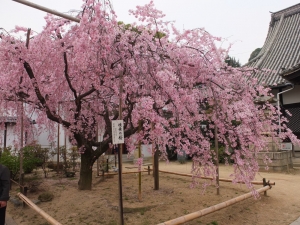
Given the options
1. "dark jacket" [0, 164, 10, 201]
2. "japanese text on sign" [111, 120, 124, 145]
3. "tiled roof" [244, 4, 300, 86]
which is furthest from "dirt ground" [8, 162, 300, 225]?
"tiled roof" [244, 4, 300, 86]

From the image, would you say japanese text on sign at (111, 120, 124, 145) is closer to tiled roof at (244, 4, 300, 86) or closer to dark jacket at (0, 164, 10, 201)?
dark jacket at (0, 164, 10, 201)

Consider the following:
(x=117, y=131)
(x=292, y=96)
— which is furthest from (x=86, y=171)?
(x=292, y=96)

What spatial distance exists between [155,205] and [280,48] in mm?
13660

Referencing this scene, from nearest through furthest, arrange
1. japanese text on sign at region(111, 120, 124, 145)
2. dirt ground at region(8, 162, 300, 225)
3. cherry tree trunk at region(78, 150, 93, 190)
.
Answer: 1. japanese text on sign at region(111, 120, 124, 145)
2. dirt ground at region(8, 162, 300, 225)
3. cherry tree trunk at region(78, 150, 93, 190)

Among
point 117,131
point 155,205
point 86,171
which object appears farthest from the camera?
point 86,171

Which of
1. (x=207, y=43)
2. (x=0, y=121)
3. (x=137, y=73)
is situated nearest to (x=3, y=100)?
(x=0, y=121)

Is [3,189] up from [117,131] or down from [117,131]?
down

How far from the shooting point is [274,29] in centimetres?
1817

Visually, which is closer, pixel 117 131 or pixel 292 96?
pixel 117 131

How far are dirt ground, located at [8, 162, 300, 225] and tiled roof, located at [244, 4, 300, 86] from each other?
6.23 meters

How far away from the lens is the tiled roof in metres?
13.2

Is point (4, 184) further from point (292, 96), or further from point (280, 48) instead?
point (280, 48)

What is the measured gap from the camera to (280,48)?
50.6 feet

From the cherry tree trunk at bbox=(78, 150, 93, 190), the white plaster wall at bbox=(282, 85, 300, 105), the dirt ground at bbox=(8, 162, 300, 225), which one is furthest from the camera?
the white plaster wall at bbox=(282, 85, 300, 105)
